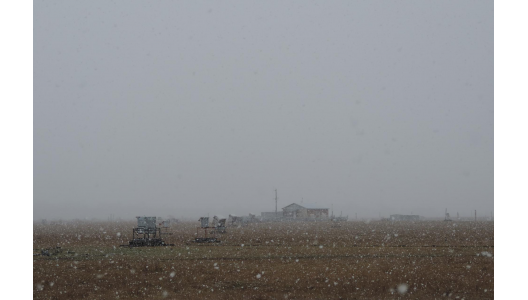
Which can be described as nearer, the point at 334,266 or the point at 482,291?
the point at 482,291

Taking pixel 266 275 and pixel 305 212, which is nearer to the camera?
pixel 266 275

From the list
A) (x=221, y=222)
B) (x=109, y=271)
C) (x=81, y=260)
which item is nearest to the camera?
(x=109, y=271)

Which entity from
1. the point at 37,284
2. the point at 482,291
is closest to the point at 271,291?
the point at 482,291

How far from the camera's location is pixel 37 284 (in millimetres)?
14336

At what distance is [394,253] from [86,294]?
15837 millimetres

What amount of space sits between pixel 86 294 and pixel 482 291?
1192 centimetres

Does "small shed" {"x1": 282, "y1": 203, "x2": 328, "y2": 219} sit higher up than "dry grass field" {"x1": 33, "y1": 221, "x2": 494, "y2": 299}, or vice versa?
"dry grass field" {"x1": 33, "y1": 221, "x2": 494, "y2": 299}

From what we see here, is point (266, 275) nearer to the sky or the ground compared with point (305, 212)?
nearer to the sky

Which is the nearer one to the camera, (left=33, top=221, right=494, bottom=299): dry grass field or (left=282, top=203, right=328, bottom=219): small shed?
(left=33, top=221, right=494, bottom=299): dry grass field

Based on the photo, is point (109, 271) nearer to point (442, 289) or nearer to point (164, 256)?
point (164, 256)

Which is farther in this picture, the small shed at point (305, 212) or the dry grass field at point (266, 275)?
the small shed at point (305, 212)

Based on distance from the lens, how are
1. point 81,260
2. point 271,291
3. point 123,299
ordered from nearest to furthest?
point 123,299, point 271,291, point 81,260

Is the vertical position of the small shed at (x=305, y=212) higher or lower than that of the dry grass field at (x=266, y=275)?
lower

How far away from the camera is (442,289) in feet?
44.1
